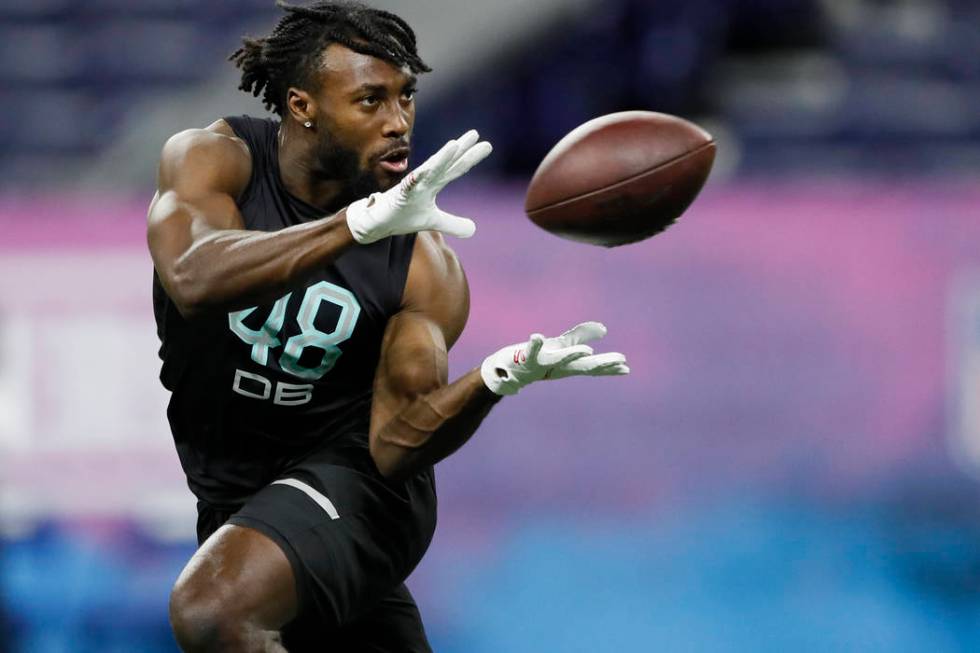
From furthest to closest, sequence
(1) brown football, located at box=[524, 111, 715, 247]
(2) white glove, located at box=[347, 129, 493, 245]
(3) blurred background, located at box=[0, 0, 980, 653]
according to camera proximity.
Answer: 1. (3) blurred background, located at box=[0, 0, 980, 653]
2. (1) brown football, located at box=[524, 111, 715, 247]
3. (2) white glove, located at box=[347, 129, 493, 245]

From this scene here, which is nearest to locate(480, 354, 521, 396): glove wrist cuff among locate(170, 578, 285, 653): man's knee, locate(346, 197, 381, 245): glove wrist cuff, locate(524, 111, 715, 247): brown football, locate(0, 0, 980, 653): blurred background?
locate(524, 111, 715, 247): brown football

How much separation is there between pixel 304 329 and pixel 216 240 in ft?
1.73

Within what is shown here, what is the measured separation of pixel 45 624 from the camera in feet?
22.2

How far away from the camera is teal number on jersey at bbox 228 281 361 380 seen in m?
4.26

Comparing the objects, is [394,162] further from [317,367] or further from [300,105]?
[317,367]

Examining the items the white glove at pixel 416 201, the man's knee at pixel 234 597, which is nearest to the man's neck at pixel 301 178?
the white glove at pixel 416 201

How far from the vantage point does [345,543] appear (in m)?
4.22

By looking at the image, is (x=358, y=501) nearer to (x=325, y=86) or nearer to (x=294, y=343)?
(x=294, y=343)

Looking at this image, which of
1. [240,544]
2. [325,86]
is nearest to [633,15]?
[325,86]

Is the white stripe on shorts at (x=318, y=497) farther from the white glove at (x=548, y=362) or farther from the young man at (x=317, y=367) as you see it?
the white glove at (x=548, y=362)

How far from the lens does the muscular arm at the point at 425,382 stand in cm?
416

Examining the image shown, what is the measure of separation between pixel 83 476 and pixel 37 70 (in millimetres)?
→ 3338

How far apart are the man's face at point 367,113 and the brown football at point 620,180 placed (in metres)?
0.39

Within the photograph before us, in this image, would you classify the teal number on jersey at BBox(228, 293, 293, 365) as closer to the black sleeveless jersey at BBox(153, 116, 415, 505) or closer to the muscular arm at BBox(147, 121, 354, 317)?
the black sleeveless jersey at BBox(153, 116, 415, 505)
